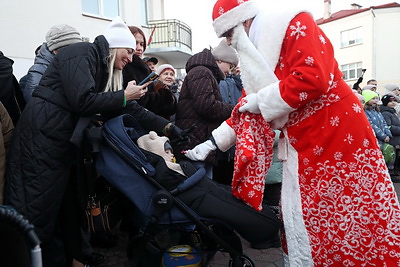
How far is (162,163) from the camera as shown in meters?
2.06

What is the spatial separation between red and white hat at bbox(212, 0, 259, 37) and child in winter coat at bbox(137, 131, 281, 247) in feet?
2.78

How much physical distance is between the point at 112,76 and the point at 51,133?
0.60 metres

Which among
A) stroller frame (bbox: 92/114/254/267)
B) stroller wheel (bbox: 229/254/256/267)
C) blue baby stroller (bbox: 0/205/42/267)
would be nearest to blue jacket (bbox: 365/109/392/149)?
stroller wheel (bbox: 229/254/256/267)

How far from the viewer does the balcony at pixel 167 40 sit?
14547mm

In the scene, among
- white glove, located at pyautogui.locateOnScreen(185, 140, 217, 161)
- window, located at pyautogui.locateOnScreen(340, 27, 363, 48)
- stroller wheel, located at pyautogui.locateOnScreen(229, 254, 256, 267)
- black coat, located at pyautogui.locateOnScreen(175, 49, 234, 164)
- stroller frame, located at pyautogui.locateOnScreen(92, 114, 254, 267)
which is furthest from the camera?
window, located at pyautogui.locateOnScreen(340, 27, 363, 48)

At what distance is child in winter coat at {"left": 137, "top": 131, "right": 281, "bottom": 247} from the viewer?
76.1 inches

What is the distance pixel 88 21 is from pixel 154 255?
10.1m

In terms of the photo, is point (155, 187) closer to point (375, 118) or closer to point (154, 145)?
point (154, 145)

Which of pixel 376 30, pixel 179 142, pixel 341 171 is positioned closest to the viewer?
pixel 341 171

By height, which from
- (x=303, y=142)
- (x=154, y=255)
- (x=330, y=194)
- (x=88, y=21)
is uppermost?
(x=88, y=21)

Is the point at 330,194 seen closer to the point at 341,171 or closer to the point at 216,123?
the point at 341,171

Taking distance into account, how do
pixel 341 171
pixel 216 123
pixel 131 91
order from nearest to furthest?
pixel 341 171 < pixel 131 91 < pixel 216 123

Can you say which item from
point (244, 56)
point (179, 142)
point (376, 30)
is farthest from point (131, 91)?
point (376, 30)

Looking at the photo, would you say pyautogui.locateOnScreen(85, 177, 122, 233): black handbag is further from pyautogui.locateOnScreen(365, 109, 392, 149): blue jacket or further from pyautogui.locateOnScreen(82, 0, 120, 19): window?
pyautogui.locateOnScreen(82, 0, 120, 19): window
